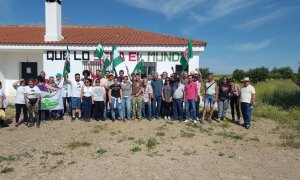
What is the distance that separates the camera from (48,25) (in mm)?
14547

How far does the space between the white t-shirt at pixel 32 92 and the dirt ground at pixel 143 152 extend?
1.02 m

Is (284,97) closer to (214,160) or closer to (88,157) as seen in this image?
(214,160)

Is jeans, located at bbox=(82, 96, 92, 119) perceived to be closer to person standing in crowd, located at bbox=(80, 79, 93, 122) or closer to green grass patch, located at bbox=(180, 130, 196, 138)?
person standing in crowd, located at bbox=(80, 79, 93, 122)

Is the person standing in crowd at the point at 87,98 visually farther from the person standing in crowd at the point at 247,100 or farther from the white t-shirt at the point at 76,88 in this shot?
the person standing in crowd at the point at 247,100

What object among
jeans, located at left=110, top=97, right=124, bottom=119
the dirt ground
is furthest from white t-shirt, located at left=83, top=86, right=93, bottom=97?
the dirt ground

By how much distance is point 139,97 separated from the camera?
31.0 feet

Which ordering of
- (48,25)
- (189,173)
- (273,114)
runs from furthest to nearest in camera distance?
(48,25) → (273,114) → (189,173)

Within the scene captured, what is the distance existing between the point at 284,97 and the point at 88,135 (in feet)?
40.8

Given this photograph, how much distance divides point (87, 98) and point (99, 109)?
59 centimetres

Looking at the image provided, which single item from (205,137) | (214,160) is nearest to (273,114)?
(205,137)

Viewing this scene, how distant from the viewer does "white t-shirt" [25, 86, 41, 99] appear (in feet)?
28.5

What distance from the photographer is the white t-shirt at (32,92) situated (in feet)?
28.5

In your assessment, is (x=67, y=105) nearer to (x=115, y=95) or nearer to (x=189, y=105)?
(x=115, y=95)

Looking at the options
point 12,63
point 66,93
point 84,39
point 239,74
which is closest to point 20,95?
point 66,93
